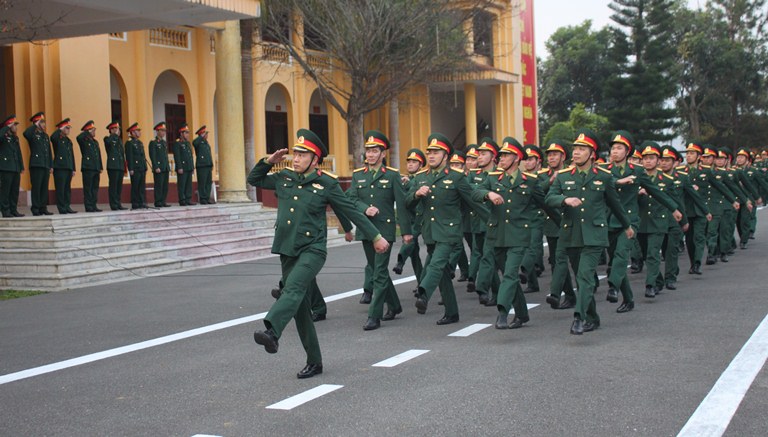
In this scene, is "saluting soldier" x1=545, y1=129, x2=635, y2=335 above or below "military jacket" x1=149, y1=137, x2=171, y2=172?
below

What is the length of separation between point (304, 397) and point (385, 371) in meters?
0.99

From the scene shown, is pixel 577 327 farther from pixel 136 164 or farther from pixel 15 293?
pixel 136 164

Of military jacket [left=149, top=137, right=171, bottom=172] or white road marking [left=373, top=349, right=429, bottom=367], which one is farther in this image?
military jacket [left=149, top=137, right=171, bottom=172]

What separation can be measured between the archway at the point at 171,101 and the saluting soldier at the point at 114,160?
10.2 metres

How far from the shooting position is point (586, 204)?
30.1 feet

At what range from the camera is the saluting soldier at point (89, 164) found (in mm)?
17406

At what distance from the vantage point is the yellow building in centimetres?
2140

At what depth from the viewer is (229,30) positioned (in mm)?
21656

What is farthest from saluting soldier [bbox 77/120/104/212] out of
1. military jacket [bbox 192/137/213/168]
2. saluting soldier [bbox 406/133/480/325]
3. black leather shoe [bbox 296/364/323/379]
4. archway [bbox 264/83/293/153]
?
archway [bbox 264/83/293/153]

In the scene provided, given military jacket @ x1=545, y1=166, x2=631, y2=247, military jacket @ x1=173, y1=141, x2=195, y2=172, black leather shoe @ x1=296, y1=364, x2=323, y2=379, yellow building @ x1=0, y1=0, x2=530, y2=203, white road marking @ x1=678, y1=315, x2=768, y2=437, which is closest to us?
white road marking @ x1=678, y1=315, x2=768, y2=437

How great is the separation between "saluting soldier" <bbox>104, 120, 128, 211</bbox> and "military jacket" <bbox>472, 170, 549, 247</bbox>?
989 centimetres

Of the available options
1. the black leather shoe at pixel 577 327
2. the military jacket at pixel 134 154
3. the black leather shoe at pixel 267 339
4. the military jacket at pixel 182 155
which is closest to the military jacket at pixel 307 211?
the black leather shoe at pixel 267 339

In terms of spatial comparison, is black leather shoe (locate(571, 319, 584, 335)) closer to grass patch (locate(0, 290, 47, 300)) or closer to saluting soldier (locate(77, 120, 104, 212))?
grass patch (locate(0, 290, 47, 300))

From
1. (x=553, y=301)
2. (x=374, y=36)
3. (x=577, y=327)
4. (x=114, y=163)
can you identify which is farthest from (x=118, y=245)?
(x=374, y=36)
